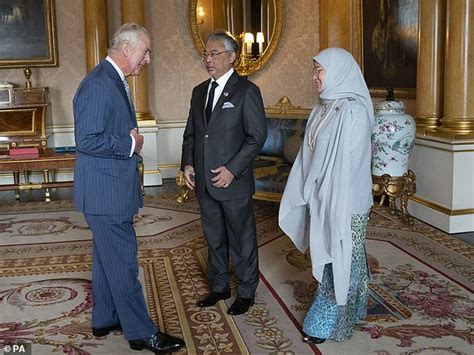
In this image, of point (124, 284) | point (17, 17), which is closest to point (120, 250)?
point (124, 284)

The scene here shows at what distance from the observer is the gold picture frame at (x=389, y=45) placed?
654cm

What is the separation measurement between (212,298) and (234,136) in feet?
3.30

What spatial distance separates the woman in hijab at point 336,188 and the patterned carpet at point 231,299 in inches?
7.4

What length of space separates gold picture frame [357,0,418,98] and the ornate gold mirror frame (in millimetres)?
1259

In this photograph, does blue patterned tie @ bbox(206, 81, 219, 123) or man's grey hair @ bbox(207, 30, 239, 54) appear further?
blue patterned tie @ bbox(206, 81, 219, 123)

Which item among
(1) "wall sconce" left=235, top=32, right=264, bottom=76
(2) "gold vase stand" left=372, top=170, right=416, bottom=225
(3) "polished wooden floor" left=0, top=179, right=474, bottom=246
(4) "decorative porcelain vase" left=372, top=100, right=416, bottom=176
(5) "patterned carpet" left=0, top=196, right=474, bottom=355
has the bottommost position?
(5) "patterned carpet" left=0, top=196, right=474, bottom=355

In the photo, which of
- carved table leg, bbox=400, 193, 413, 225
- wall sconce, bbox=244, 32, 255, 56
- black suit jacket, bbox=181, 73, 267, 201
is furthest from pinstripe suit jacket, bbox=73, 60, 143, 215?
wall sconce, bbox=244, 32, 255, 56

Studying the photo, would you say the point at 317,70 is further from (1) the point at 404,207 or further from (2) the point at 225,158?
(1) the point at 404,207

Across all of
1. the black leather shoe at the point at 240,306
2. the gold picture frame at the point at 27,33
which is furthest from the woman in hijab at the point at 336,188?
the gold picture frame at the point at 27,33

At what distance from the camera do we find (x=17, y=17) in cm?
788

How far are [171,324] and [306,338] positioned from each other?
0.77 m

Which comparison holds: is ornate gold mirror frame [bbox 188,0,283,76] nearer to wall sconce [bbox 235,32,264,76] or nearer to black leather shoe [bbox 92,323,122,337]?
wall sconce [bbox 235,32,264,76]

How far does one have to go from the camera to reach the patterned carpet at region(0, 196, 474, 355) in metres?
3.17

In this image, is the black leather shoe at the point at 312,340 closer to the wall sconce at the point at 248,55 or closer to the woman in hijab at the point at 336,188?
the woman in hijab at the point at 336,188
